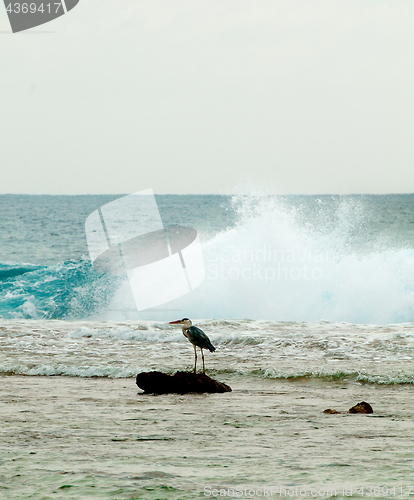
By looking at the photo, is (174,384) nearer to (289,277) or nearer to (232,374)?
(232,374)

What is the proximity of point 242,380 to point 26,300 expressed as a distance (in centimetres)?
1070

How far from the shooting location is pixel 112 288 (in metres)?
15.9

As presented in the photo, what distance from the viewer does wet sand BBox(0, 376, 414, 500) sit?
9.77ft

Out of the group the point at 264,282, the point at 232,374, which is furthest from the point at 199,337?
the point at 264,282

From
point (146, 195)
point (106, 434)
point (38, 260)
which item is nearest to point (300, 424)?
point (106, 434)

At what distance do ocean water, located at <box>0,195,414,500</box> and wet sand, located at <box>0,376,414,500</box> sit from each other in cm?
2

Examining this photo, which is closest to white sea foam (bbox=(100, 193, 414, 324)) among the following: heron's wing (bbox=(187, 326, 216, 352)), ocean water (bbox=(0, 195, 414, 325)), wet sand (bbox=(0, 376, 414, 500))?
ocean water (bbox=(0, 195, 414, 325))

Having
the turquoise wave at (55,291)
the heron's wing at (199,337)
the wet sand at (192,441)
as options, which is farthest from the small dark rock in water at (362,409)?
the turquoise wave at (55,291)

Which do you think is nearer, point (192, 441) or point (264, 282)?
point (192, 441)

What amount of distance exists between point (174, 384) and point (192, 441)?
6.34 feet

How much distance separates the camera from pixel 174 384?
5.88 metres

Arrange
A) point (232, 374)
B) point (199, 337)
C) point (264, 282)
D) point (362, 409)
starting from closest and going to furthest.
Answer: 1. point (362, 409)
2. point (199, 337)
3. point (232, 374)
4. point (264, 282)

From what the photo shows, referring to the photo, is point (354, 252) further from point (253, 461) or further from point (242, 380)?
point (253, 461)

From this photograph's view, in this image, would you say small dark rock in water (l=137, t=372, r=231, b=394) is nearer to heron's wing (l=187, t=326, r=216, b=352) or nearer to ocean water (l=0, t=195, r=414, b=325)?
heron's wing (l=187, t=326, r=216, b=352)
